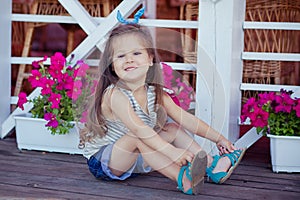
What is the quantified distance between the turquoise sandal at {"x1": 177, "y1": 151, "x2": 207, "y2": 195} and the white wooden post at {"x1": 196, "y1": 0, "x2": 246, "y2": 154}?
51 cm

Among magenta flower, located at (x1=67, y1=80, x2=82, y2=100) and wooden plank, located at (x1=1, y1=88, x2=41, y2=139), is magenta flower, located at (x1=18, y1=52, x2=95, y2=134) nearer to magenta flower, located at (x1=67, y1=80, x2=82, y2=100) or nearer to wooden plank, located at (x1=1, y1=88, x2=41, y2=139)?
magenta flower, located at (x1=67, y1=80, x2=82, y2=100)

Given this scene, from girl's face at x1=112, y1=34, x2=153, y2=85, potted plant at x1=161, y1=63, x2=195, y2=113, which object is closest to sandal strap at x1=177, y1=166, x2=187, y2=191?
girl's face at x1=112, y1=34, x2=153, y2=85

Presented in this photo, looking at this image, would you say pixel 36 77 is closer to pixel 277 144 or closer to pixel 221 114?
pixel 221 114

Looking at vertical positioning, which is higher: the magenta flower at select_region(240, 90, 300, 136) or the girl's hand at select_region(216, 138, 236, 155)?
the magenta flower at select_region(240, 90, 300, 136)

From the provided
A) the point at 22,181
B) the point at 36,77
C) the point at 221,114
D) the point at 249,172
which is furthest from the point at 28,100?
the point at 249,172

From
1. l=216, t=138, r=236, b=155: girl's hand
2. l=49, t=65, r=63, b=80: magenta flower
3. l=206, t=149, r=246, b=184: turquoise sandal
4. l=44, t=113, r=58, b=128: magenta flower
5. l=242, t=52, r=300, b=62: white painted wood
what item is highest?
l=242, t=52, r=300, b=62: white painted wood

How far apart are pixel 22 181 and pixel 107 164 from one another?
37 centimetres

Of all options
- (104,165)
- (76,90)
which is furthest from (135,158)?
(76,90)

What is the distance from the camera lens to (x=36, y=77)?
2.93 meters

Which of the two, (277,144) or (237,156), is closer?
(237,156)

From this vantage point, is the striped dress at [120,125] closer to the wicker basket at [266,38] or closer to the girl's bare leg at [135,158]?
the girl's bare leg at [135,158]

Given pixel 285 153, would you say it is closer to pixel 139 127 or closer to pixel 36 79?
pixel 139 127

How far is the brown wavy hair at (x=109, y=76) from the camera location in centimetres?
237

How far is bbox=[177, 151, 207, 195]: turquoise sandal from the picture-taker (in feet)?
7.13
